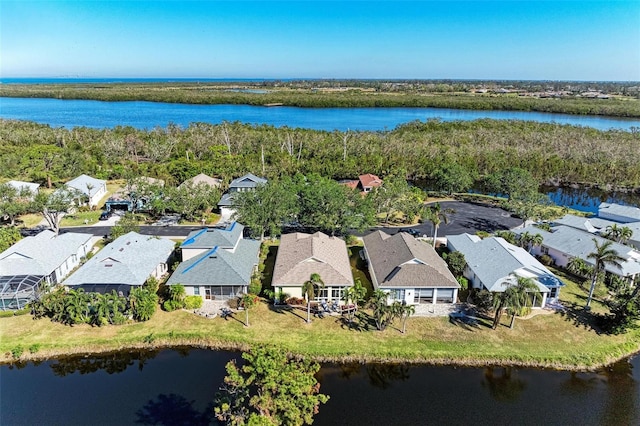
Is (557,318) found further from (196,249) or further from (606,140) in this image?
(606,140)

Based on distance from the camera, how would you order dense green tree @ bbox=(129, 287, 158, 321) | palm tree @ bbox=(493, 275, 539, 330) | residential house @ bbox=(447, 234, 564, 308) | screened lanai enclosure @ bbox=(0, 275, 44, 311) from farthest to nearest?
residential house @ bbox=(447, 234, 564, 308), screened lanai enclosure @ bbox=(0, 275, 44, 311), dense green tree @ bbox=(129, 287, 158, 321), palm tree @ bbox=(493, 275, 539, 330)

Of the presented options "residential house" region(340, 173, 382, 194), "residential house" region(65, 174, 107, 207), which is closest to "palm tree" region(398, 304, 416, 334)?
"residential house" region(340, 173, 382, 194)

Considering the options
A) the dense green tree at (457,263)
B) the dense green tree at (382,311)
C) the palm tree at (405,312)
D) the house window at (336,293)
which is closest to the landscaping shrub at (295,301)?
the house window at (336,293)

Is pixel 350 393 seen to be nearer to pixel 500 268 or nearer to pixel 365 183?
pixel 500 268

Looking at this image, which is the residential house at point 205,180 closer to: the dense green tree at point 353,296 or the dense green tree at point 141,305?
the dense green tree at point 141,305

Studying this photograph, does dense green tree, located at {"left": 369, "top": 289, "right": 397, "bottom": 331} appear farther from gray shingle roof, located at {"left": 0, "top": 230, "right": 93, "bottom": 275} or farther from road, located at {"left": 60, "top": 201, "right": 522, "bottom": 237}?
gray shingle roof, located at {"left": 0, "top": 230, "right": 93, "bottom": 275}

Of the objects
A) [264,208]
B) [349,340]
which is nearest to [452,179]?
[264,208]
